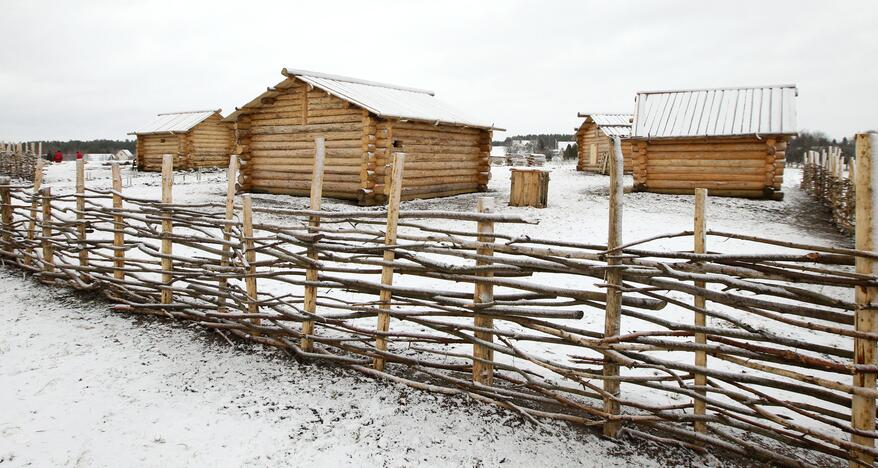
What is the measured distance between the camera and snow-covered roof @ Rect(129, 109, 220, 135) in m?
26.6

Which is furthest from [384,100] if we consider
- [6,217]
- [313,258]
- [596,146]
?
[596,146]

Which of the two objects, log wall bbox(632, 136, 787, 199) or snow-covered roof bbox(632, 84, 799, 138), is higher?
snow-covered roof bbox(632, 84, 799, 138)

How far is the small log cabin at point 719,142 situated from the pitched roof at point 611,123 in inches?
318

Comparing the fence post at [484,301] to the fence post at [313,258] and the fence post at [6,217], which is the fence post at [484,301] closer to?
the fence post at [313,258]

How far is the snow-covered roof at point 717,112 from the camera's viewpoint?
15.2 meters

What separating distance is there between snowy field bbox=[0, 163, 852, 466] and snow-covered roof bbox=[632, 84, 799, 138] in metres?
14.9

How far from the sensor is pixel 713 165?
15.8 meters

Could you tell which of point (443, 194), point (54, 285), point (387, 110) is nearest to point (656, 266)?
point (54, 285)

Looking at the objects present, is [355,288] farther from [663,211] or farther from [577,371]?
[663,211]

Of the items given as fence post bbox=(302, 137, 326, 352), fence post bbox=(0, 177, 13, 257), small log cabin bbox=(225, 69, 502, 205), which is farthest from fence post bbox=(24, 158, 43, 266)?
small log cabin bbox=(225, 69, 502, 205)

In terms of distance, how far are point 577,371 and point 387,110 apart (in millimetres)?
11359

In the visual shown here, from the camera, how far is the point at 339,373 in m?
3.97

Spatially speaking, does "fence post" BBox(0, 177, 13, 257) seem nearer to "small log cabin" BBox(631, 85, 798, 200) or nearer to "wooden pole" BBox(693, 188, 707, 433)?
"wooden pole" BBox(693, 188, 707, 433)

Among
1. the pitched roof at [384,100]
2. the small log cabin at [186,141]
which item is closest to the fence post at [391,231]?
the pitched roof at [384,100]
